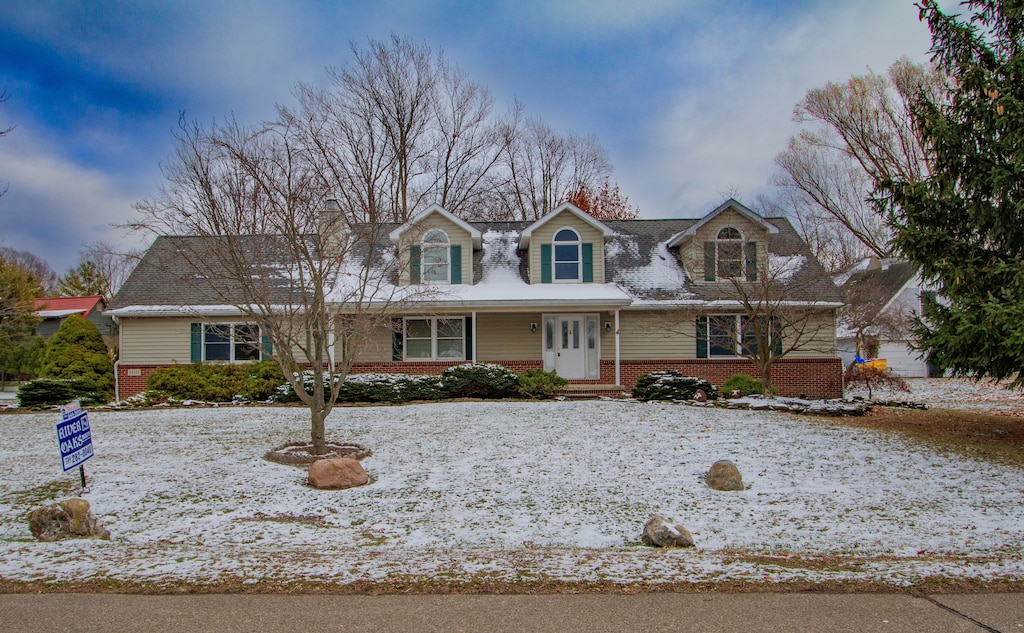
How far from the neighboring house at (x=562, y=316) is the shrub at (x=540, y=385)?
6.73ft

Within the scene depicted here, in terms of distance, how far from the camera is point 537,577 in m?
4.96

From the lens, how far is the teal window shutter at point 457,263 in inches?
759

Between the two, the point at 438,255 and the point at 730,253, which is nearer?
the point at 730,253

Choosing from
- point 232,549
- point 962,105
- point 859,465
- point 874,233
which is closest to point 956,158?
point 962,105

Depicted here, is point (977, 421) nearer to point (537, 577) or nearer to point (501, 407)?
point (501, 407)

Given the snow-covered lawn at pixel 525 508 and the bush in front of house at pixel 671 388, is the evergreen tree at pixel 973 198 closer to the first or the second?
the snow-covered lawn at pixel 525 508

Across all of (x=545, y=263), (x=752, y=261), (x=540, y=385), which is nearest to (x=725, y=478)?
(x=540, y=385)

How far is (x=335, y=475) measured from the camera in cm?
757

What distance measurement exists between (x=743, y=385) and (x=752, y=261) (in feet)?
11.0

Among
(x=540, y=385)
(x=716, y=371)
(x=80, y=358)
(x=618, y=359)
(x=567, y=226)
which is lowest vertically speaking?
(x=540, y=385)

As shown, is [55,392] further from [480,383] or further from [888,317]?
[888,317]

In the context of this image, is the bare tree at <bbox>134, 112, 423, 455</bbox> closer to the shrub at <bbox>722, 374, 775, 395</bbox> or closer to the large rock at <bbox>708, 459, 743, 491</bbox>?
the large rock at <bbox>708, 459, 743, 491</bbox>

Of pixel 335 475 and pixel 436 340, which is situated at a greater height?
pixel 436 340

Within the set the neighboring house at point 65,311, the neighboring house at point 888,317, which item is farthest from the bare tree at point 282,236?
the neighboring house at point 65,311
